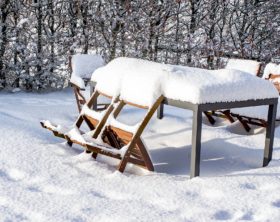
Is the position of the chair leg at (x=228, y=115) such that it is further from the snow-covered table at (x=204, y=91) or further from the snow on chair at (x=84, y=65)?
the snow on chair at (x=84, y=65)

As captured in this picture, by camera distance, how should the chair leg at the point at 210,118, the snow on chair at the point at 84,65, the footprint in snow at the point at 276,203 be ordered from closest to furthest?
the footprint in snow at the point at 276,203
the chair leg at the point at 210,118
the snow on chair at the point at 84,65

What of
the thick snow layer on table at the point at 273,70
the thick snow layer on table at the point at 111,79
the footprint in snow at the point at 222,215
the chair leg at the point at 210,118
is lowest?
the chair leg at the point at 210,118

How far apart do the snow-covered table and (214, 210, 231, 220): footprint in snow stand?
0.78 m

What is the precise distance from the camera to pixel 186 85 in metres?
4.25

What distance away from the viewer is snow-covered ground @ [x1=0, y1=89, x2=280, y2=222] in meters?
3.52

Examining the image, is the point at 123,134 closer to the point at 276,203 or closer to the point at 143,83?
the point at 143,83

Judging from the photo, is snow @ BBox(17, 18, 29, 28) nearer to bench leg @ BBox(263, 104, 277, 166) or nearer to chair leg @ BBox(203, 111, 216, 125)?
chair leg @ BBox(203, 111, 216, 125)

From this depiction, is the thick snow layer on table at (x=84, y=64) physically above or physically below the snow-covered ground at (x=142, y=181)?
above

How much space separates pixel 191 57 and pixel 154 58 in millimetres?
1180

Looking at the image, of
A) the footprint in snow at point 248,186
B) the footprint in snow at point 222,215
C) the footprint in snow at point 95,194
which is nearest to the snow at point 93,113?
the footprint in snow at point 95,194

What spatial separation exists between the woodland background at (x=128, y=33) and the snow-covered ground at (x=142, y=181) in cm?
377

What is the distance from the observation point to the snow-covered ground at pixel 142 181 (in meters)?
3.52

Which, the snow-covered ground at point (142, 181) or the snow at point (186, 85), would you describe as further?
the snow at point (186, 85)

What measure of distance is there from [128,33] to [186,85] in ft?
22.2
